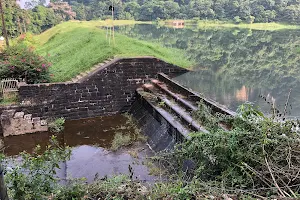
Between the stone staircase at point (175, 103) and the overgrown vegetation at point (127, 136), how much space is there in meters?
0.65

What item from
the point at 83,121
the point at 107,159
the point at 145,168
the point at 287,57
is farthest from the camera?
the point at 287,57

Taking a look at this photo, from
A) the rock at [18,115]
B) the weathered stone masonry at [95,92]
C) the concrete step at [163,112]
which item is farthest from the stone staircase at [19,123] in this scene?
the concrete step at [163,112]

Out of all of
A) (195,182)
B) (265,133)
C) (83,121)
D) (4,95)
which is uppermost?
(265,133)

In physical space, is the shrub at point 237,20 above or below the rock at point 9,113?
above

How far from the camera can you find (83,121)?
7.49m

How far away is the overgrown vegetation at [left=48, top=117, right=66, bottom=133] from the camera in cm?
685

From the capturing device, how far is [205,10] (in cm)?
3934

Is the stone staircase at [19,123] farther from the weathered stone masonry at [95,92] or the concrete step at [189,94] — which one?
the concrete step at [189,94]

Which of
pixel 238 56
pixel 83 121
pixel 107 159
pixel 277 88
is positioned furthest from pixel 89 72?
pixel 238 56

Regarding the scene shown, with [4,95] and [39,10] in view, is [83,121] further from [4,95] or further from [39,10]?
[39,10]

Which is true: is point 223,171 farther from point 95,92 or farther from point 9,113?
point 9,113

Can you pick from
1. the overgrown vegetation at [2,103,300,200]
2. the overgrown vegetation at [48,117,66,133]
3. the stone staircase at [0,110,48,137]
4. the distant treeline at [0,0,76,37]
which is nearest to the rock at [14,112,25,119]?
the stone staircase at [0,110,48,137]

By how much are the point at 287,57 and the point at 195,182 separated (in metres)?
14.8

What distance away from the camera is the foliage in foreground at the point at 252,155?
2812mm
